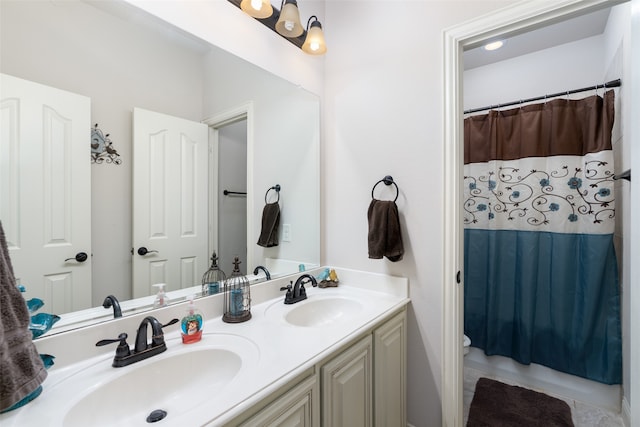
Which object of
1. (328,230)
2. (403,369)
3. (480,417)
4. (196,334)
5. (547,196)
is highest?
(547,196)

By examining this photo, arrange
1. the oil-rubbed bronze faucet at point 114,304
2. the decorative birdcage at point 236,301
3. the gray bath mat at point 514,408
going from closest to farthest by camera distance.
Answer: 1. the oil-rubbed bronze faucet at point 114,304
2. the decorative birdcage at point 236,301
3. the gray bath mat at point 514,408

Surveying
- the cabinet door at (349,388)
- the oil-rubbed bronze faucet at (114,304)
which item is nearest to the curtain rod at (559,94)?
the cabinet door at (349,388)

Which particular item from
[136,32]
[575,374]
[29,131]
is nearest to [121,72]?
[136,32]

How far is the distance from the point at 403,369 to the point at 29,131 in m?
1.66

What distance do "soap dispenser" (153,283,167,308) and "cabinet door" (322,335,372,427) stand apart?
615 millimetres

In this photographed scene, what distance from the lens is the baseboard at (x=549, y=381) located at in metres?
1.82

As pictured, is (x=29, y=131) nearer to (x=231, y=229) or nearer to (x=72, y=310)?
(x=72, y=310)

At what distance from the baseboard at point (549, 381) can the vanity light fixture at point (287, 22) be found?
2504 mm

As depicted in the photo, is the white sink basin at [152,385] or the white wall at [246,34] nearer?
the white sink basin at [152,385]

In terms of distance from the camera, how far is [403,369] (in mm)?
1374

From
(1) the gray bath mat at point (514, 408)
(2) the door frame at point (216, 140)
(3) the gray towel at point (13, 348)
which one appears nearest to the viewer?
(3) the gray towel at point (13, 348)

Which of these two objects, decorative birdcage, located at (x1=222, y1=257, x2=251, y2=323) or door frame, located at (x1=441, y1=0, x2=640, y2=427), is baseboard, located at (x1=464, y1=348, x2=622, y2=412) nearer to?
door frame, located at (x1=441, y1=0, x2=640, y2=427)

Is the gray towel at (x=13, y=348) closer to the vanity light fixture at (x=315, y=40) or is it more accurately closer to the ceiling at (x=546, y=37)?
the vanity light fixture at (x=315, y=40)

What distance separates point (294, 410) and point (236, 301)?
0.49 metres
